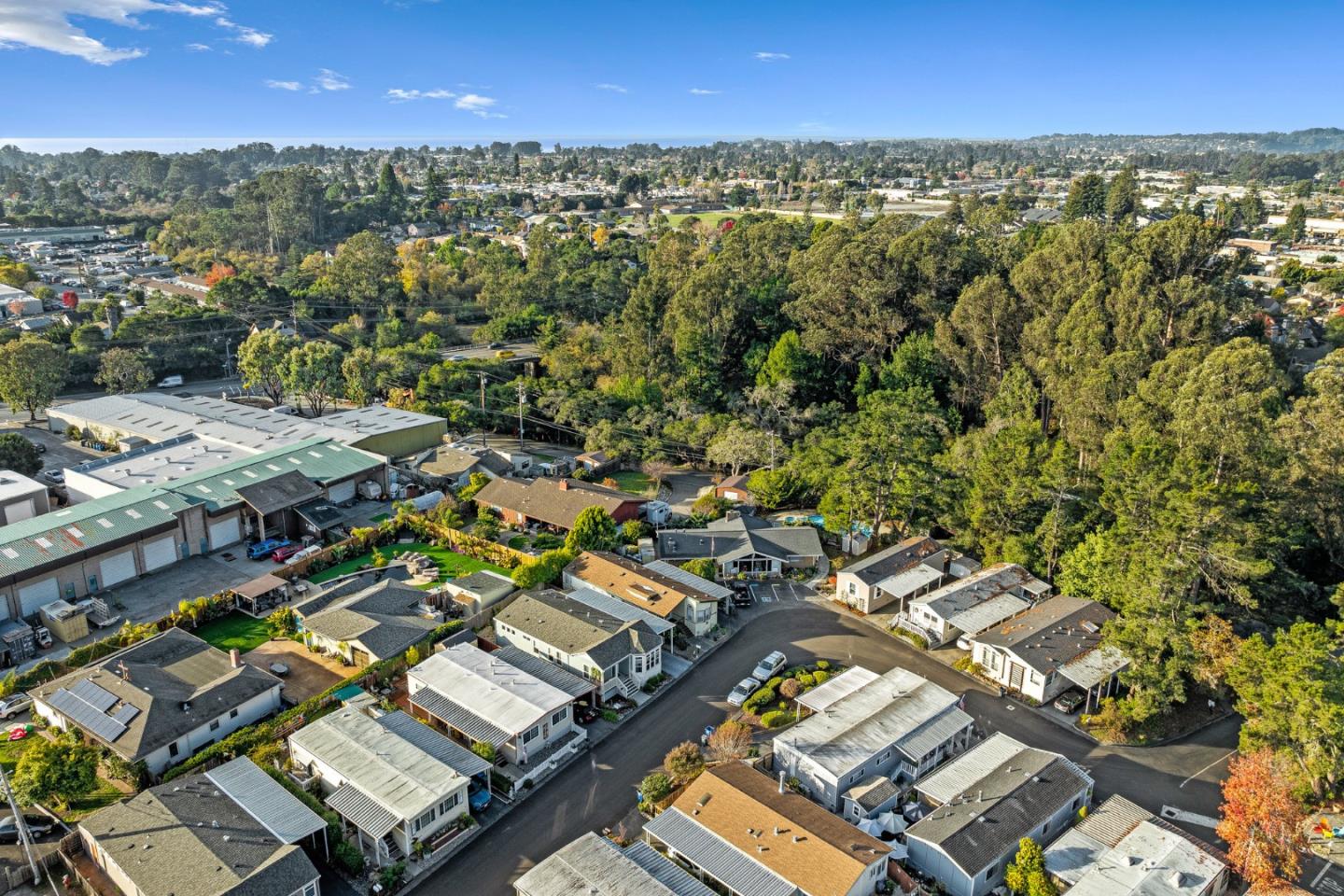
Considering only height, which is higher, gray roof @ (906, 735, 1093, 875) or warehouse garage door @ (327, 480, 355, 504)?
warehouse garage door @ (327, 480, 355, 504)

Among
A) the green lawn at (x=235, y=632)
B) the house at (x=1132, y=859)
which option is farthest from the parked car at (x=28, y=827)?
the house at (x=1132, y=859)

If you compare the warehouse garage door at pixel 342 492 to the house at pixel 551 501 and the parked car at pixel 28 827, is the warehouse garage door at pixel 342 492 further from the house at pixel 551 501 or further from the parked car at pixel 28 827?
the parked car at pixel 28 827

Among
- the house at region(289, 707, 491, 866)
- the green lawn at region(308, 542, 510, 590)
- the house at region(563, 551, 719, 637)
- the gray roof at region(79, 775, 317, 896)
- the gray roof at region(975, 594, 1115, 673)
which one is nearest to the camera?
the gray roof at region(79, 775, 317, 896)

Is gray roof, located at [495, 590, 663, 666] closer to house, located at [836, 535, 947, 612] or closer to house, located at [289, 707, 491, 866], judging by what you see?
house, located at [289, 707, 491, 866]

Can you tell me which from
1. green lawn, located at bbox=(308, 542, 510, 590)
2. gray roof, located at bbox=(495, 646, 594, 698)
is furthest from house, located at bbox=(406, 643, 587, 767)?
green lawn, located at bbox=(308, 542, 510, 590)

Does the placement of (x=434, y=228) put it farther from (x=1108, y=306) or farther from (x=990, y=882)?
(x=990, y=882)

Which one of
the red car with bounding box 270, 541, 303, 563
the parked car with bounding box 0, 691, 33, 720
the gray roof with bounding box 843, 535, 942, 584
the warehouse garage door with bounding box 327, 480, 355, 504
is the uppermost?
the warehouse garage door with bounding box 327, 480, 355, 504
